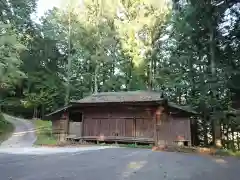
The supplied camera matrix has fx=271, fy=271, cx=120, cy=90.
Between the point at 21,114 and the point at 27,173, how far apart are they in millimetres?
28474

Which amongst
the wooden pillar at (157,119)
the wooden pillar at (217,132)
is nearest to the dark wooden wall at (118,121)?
the wooden pillar at (157,119)

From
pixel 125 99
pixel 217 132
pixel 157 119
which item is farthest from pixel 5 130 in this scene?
pixel 217 132

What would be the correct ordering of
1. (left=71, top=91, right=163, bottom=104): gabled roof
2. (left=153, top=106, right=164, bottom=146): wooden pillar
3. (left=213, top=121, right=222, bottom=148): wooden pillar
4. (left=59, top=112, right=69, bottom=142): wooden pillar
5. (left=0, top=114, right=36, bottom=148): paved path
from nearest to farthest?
(left=213, top=121, right=222, bottom=148): wooden pillar
(left=0, top=114, right=36, bottom=148): paved path
(left=153, top=106, right=164, bottom=146): wooden pillar
(left=71, top=91, right=163, bottom=104): gabled roof
(left=59, top=112, right=69, bottom=142): wooden pillar

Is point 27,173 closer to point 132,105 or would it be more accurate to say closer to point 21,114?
point 132,105

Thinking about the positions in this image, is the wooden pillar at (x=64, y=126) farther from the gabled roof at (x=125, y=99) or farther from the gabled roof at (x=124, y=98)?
the gabled roof at (x=124, y=98)

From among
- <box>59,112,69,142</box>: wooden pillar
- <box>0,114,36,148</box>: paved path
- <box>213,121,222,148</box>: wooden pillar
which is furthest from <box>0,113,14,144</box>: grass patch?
<box>213,121,222,148</box>: wooden pillar

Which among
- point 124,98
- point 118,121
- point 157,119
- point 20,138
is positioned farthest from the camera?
point 20,138

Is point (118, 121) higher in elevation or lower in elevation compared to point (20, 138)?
higher

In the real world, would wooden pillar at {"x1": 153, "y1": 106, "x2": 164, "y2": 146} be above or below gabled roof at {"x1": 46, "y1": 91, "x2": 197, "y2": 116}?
below

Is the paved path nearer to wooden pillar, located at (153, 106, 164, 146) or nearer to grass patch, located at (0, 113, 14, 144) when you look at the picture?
grass patch, located at (0, 113, 14, 144)

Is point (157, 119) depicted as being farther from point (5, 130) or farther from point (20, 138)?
point (5, 130)

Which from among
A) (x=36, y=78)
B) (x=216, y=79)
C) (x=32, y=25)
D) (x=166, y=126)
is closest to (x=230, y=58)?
(x=216, y=79)

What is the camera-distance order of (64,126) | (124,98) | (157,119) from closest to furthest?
(157,119)
(124,98)
(64,126)

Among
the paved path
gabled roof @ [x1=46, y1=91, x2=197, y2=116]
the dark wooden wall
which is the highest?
gabled roof @ [x1=46, y1=91, x2=197, y2=116]
